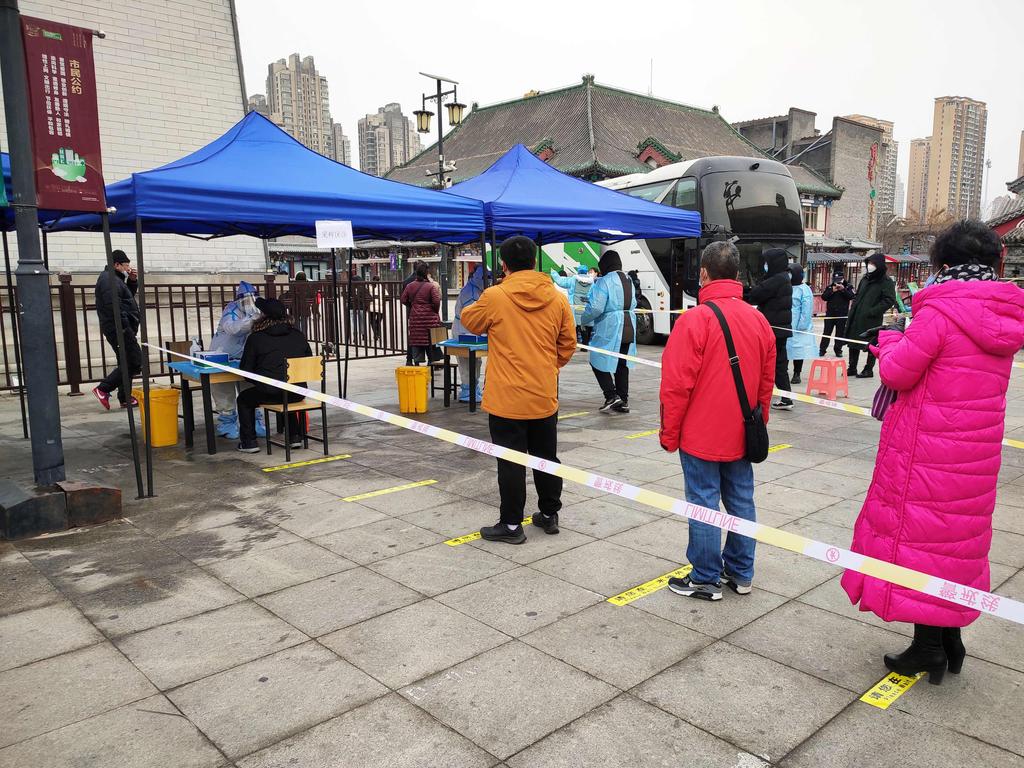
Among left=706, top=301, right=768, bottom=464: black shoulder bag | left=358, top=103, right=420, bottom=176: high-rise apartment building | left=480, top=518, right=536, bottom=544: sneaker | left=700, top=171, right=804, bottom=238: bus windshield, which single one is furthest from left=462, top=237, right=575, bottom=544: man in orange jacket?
left=358, top=103, right=420, bottom=176: high-rise apartment building

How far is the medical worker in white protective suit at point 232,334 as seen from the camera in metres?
7.18

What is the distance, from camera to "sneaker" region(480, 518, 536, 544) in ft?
14.8

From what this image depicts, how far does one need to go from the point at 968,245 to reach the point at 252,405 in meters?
5.66

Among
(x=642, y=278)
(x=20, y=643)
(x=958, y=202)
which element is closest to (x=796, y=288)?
(x=642, y=278)

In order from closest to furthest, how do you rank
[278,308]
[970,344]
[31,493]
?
[970,344] → [31,493] → [278,308]

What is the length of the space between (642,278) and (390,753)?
15223 millimetres

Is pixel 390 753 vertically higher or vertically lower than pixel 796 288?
lower

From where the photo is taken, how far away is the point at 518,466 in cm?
445

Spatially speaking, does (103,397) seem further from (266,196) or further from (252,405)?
(266,196)

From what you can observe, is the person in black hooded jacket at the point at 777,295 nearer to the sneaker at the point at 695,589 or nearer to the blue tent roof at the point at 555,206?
the blue tent roof at the point at 555,206

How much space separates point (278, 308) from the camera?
661cm

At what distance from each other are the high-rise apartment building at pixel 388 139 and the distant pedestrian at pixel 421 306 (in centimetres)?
9113

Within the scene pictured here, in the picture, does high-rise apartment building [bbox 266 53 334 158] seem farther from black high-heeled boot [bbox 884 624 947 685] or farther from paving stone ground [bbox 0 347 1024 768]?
black high-heeled boot [bbox 884 624 947 685]

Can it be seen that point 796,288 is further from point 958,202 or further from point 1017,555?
point 958,202
